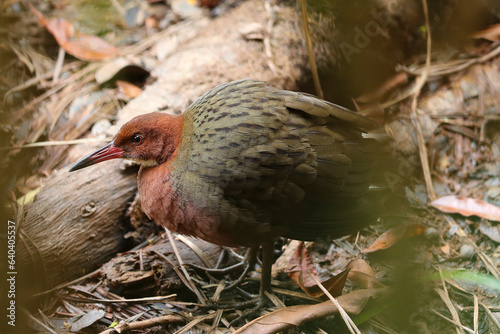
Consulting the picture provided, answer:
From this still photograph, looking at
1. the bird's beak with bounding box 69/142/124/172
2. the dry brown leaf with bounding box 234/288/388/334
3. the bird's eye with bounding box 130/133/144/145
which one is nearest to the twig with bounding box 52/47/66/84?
the bird's beak with bounding box 69/142/124/172

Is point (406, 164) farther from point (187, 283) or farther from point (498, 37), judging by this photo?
point (187, 283)

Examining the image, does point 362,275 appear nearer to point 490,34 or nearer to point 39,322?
point 39,322

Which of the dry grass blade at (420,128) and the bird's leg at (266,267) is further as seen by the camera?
the dry grass blade at (420,128)

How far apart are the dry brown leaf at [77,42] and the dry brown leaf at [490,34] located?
341 centimetres

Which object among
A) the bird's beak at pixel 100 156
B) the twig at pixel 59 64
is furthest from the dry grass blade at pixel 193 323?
the twig at pixel 59 64

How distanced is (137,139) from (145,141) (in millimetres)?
53

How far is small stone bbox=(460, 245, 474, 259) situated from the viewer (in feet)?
10.3

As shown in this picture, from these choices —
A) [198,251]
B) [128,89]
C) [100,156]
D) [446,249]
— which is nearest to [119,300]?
[198,251]

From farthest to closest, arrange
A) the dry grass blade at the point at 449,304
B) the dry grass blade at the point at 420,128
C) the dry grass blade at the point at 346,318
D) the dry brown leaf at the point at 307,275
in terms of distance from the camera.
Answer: the dry grass blade at the point at 420,128 → the dry brown leaf at the point at 307,275 → the dry grass blade at the point at 449,304 → the dry grass blade at the point at 346,318

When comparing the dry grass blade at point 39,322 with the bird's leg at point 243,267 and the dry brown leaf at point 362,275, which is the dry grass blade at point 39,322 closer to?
the bird's leg at point 243,267

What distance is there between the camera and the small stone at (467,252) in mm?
3136

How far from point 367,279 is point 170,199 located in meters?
1.27

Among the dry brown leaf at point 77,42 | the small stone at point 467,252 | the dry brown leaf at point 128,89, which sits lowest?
the small stone at point 467,252

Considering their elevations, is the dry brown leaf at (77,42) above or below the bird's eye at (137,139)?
above
